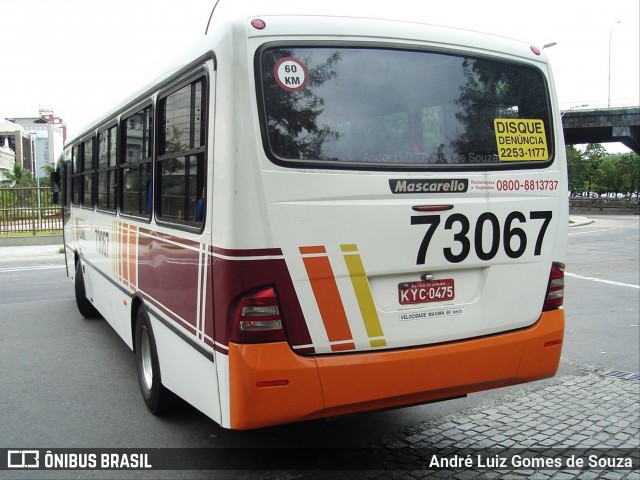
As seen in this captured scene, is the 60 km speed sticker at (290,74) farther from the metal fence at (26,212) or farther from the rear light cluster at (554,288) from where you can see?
the metal fence at (26,212)

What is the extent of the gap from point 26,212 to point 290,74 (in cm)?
2233

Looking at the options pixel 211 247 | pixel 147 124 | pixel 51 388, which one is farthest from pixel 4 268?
pixel 211 247

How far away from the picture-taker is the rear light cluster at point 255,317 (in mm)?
3264

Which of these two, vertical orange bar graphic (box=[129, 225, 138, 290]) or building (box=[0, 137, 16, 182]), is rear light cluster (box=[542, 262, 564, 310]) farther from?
building (box=[0, 137, 16, 182])

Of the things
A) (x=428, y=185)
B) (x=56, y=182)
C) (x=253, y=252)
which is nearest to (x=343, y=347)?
(x=253, y=252)

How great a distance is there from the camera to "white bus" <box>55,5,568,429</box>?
331 cm

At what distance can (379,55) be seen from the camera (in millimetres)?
3711

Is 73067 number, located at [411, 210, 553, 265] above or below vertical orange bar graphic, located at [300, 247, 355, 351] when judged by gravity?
above

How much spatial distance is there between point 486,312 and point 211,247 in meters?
1.87

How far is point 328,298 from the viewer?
3.43 meters

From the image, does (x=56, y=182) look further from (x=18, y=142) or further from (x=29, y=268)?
(x=18, y=142)

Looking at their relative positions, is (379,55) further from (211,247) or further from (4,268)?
(4,268)

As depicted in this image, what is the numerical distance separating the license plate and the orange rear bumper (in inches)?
11.8

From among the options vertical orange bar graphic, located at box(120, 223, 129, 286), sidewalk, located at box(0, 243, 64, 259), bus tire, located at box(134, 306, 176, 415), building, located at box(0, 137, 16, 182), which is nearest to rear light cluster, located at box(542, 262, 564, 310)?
bus tire, located at box(134, 306, 176, 415)
